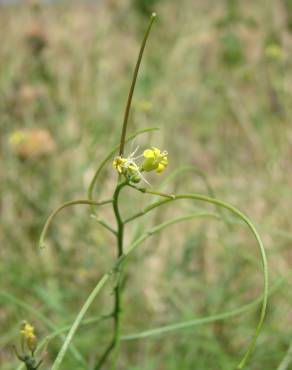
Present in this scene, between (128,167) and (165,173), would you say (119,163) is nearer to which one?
(128,167)

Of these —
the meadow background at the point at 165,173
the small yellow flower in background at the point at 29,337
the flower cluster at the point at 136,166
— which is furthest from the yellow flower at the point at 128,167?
the meadow background at the point at 165,173

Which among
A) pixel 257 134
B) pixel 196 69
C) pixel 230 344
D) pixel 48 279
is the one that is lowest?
pixel 230 344

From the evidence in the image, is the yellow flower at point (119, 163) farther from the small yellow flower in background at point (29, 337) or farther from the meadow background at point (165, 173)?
the meadow background at point (165, 173)

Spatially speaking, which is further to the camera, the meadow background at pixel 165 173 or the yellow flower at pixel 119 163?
the meadow background at pixel 165 173

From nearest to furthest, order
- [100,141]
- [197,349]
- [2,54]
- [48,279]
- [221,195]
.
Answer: [197,349] < [48,279] < [221,195] < [100,141] < [2,54]

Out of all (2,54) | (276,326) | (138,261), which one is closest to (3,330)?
(138,261)

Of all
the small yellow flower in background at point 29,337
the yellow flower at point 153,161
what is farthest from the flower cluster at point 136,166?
the small yellow flower in background at point 29,337

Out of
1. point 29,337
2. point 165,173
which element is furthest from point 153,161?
point 165,173

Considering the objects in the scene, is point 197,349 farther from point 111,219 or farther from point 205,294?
point 111,219

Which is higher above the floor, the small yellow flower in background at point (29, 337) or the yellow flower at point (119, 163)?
the yellow flower at point (119, 163)
